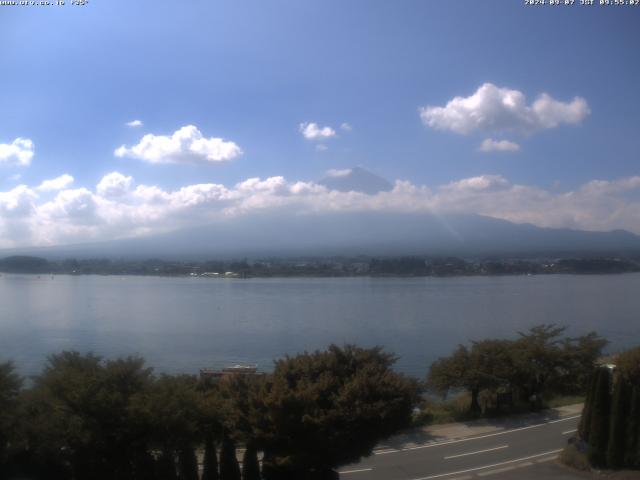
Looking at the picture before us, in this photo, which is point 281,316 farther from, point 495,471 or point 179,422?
point 179,422

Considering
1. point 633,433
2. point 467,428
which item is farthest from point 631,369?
point 467,428

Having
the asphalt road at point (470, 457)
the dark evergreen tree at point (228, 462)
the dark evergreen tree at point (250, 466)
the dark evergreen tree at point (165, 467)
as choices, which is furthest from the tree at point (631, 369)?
the dark evergreen tree at point (165, 467)

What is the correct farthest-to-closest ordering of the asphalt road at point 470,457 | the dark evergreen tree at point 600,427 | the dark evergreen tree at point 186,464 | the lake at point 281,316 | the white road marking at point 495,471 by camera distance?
the lake at point 281,316 → the asphalt road at point 470,457 → the white road marking at point 495,471 → the dark evergreen tree at point 600,427 → the dark evergreen tree at point 186,464

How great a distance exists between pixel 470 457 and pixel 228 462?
349 cm

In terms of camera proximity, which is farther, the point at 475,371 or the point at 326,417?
the point at 475,371

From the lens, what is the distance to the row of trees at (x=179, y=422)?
5262 millimetres

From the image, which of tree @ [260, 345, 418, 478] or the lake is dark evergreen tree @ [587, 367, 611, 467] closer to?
tree @ [260, 345, 418, 478]

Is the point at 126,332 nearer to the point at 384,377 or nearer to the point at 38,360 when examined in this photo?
the point at 38,360

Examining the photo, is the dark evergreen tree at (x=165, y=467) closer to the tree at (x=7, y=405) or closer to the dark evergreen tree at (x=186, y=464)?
the dark evergreen tree at (x=186, y=464)

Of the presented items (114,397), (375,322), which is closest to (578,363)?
(114,397)

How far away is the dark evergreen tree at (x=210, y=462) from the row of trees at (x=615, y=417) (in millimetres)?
4237

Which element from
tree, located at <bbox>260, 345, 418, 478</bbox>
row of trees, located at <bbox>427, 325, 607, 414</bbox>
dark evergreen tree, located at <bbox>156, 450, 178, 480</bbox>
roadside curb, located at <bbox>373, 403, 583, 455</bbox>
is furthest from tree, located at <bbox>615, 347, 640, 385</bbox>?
dark evergreen tree, located at <bbox>156, 450, 178, 480</bbox>

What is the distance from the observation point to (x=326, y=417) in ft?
18.0

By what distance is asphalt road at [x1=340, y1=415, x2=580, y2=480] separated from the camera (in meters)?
7.00
